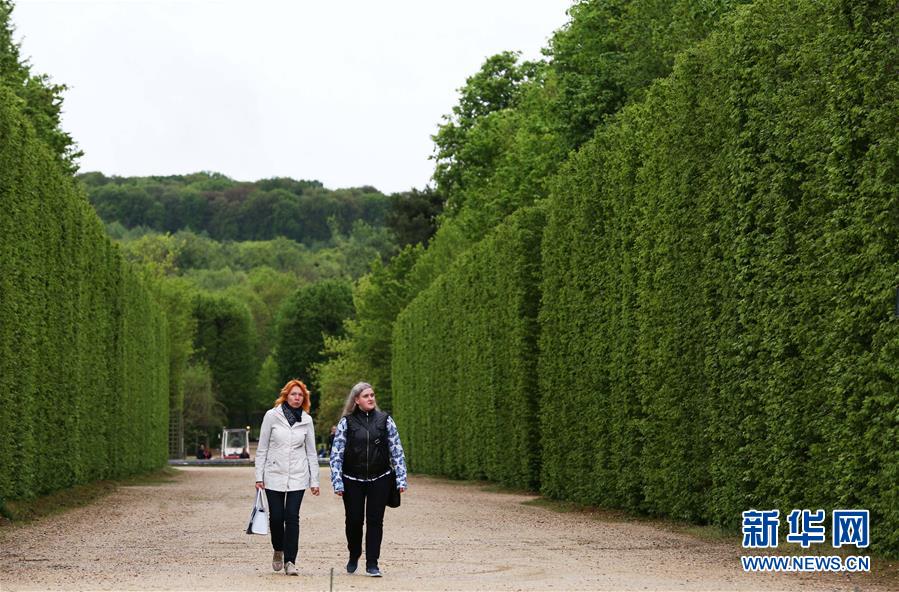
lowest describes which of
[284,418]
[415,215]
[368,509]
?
[368,509]

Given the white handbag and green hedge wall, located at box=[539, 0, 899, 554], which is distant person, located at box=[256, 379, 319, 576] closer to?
the white handbag

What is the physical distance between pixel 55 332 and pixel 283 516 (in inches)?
499

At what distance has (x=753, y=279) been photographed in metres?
14.1

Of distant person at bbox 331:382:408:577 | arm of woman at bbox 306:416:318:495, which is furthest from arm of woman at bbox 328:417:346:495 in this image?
arm of woman at bbox 306:416:318:495

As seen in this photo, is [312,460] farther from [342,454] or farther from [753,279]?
[753,279]

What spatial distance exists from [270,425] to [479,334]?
20.9m

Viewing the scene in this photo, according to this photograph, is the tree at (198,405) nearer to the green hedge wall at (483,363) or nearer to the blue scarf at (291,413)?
the green hedge wall at (483,363)

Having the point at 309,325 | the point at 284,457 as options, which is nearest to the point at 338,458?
the point at 284,457

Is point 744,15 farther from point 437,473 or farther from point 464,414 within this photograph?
point 437,473

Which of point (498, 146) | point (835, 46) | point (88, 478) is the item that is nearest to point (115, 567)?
point (835, 46)

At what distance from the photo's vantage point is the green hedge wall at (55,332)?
1912cm

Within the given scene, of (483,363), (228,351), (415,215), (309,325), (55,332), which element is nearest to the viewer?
(55,332)

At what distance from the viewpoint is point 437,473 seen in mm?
41344

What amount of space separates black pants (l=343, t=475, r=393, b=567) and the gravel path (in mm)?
276
